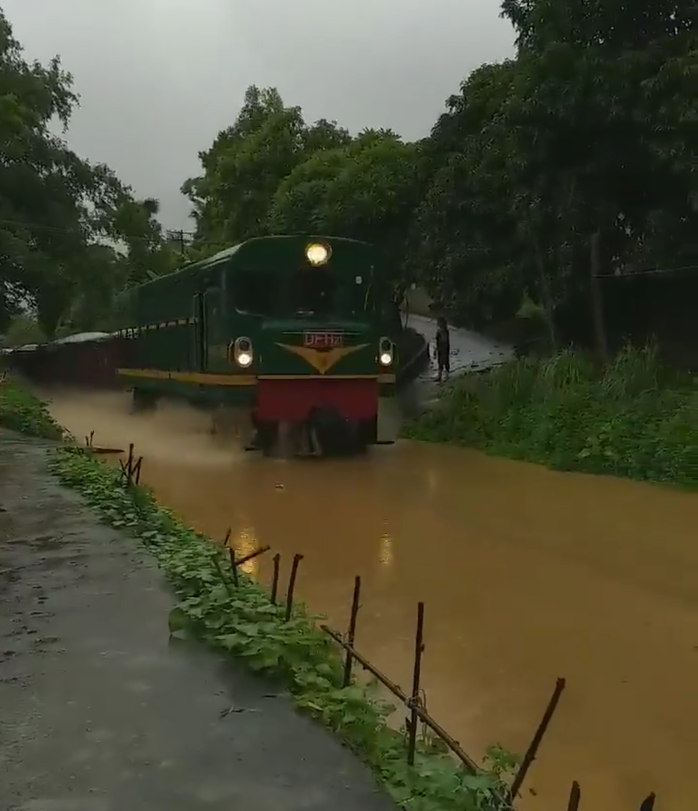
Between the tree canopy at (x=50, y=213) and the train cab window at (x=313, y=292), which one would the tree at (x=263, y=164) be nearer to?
the tree canopy at (x=50, y=213)

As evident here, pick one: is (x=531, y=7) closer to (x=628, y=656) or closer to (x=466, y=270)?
(x=466, y=270)

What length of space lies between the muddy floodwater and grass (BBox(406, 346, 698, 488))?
1.53ft

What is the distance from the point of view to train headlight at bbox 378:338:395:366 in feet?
46.9

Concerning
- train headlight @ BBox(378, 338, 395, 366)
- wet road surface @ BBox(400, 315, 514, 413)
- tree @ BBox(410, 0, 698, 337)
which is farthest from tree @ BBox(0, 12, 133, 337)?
train headlight @ BBox(378, 338, 395, 366)

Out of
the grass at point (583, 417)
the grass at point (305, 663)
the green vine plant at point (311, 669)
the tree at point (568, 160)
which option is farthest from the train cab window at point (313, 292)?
the green vine plant at point (311, 669)

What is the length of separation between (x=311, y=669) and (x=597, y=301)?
43.1 feet

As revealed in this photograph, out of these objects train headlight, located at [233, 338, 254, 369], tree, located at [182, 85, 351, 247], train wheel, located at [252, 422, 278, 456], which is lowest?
train wheel, located at [252, 422, 278, 456]

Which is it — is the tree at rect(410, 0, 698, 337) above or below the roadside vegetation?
above

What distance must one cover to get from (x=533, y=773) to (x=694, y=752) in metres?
0.77

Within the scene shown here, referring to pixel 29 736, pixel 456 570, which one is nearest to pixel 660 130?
pixel 456 570

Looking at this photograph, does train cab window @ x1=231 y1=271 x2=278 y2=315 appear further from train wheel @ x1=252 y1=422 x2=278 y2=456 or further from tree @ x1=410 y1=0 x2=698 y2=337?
tree @ x1=410 y1=0 x2=698 y2=337

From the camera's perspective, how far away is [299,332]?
44.8 ft

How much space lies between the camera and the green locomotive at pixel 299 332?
13.7 meters

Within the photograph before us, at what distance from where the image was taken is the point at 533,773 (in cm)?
439
